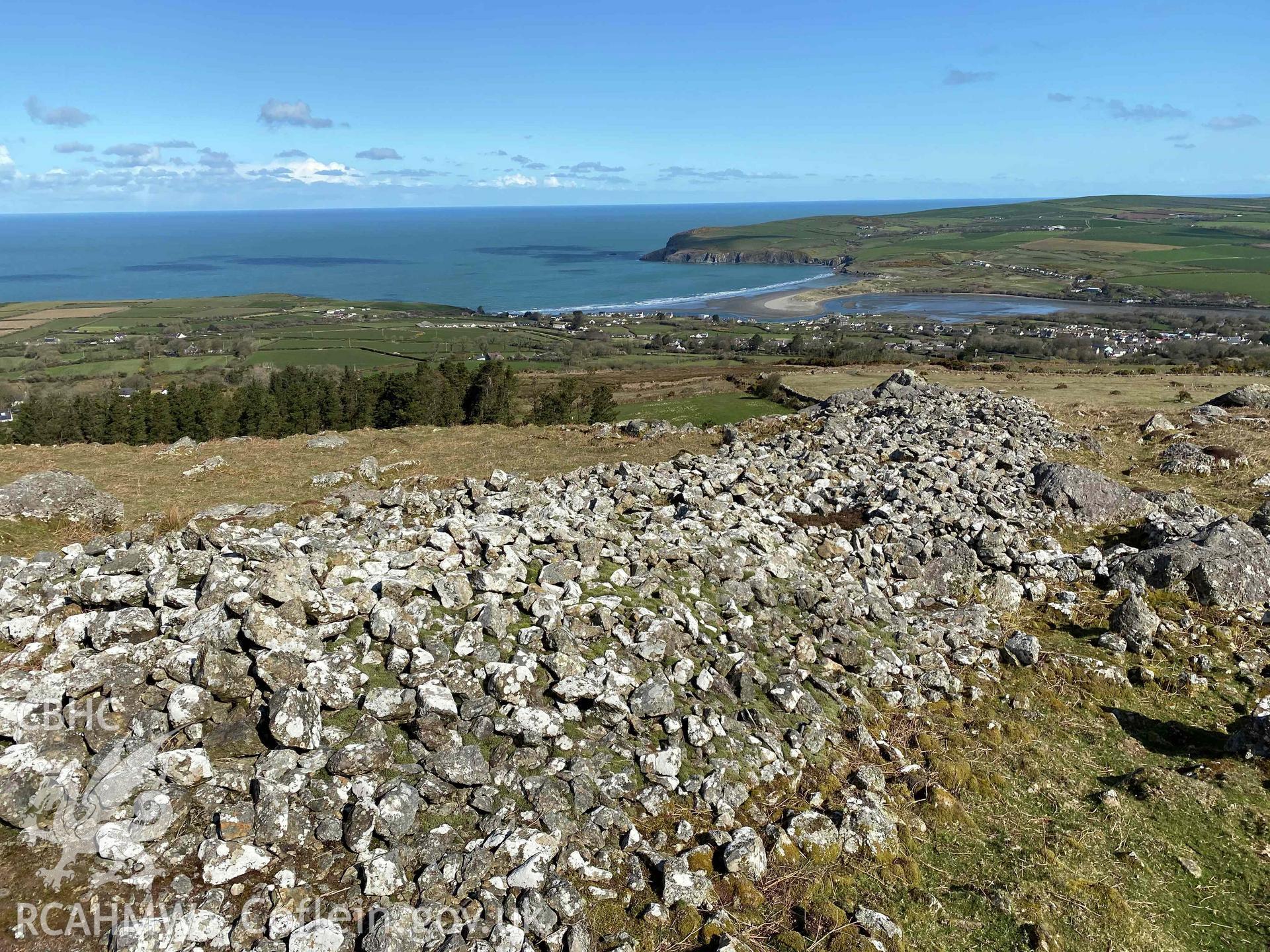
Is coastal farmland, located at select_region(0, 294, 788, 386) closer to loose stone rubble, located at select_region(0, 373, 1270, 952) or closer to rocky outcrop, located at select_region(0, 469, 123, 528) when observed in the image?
rocky outcrop, located at select_region(0, 469, 123, 528)

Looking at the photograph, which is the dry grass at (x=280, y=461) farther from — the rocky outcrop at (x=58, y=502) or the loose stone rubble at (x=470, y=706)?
the loose stone rubble at (x=470, y=706)

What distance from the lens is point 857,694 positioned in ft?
33.6

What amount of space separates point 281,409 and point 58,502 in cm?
4618

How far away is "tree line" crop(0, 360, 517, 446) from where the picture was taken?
53.9m

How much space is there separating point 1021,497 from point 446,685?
683 inches

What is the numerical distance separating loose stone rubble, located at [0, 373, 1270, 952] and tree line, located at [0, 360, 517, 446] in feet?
154

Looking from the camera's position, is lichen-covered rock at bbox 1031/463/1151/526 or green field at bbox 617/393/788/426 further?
green field at bbox 617/393/788/426

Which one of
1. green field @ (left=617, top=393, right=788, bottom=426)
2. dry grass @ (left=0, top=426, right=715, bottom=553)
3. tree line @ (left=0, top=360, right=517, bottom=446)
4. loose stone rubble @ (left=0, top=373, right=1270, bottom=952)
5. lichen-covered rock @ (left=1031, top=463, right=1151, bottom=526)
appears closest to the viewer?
loose stone rubble @ (left=0, top=373, right=1270, bottom=952)

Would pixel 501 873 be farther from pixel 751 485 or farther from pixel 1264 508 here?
pixel 1264 508

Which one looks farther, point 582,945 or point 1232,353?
point 1232,353

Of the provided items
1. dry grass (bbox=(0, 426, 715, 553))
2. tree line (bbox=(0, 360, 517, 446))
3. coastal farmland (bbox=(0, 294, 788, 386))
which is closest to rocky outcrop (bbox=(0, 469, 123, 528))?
dry grass (bbox=(0, 426, 715, 553))

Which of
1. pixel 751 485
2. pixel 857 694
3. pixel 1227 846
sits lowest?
pixel 1227 846

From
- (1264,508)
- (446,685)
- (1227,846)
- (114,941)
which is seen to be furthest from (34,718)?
(1264,508)

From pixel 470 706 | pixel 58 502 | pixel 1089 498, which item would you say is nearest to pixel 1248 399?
pixel 1089 498
